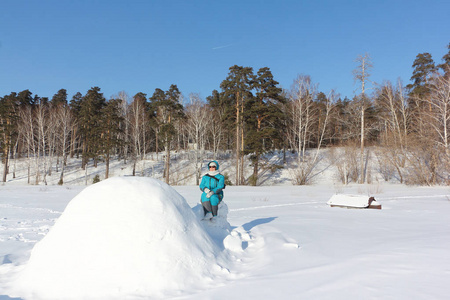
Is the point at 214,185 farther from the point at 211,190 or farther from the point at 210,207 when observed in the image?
the point at 210,207

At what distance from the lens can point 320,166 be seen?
33.8 meters

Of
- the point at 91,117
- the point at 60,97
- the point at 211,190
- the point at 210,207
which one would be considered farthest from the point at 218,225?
the point at 60,97

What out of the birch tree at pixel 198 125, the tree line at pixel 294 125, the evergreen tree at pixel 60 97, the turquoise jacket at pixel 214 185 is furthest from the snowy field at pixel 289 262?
the evergreen tree at pixel 60 97

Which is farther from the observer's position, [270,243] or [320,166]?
[320,166]

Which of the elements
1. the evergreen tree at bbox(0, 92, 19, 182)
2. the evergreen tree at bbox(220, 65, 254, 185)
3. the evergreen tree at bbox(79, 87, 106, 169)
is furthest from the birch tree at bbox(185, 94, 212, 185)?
the evergreen tree at bbox(0, 92, 19, 182)

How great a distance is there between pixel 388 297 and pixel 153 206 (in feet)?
10.3

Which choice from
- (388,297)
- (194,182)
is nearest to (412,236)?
(388,297)

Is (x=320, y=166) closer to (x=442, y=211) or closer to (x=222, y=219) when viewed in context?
(x=442, y=211)

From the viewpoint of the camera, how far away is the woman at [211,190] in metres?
5.67

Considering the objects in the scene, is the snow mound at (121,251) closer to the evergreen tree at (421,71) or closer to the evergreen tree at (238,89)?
the evergreen tree at (238,89)

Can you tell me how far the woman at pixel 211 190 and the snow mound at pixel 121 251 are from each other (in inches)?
55.2

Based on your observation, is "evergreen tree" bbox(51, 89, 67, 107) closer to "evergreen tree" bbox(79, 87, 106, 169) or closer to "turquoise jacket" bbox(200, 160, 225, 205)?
"evergreen tree" bbox(79, 87, 106, 169)

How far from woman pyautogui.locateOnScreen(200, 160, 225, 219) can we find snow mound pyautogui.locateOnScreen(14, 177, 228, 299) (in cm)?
140

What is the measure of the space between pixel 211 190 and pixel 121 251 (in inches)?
99.7
